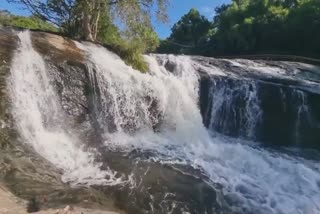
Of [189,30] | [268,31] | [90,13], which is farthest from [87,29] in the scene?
[189,30]

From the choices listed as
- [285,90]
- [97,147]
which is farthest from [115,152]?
[285,90]

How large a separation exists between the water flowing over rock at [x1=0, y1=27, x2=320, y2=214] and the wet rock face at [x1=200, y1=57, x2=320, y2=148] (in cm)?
3

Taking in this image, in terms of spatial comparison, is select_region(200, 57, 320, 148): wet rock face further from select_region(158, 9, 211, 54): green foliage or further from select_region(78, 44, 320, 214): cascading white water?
select_region(158, 9, 211, 54): green foliage

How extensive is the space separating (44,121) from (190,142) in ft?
10.7

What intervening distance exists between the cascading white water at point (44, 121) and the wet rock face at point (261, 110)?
4391 mm

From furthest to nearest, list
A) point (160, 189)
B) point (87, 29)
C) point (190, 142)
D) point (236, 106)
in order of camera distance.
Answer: point (87, 29), point (236, 106), point (190, 142), point (160, 189)

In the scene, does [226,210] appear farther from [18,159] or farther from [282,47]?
[282,47]

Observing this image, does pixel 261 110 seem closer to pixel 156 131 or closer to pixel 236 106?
pixel 236 106

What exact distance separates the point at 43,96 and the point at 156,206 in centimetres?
389

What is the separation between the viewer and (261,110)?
12.8 meters

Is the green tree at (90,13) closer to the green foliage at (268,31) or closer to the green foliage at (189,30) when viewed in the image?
the green foliage at (268,31)

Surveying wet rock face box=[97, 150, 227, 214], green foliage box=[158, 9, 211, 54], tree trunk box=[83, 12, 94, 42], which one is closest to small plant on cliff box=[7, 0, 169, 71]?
tree trunk box=[83, 12, 94, 42]

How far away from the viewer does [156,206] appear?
675cm

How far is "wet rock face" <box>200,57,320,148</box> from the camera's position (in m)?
12.5
